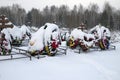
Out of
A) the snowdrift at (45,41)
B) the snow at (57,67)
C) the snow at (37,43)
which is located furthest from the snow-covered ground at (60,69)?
the snow at (37,43)

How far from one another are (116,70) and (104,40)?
21.3ft

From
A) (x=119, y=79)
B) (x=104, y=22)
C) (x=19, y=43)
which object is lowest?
(x=119, y=79)

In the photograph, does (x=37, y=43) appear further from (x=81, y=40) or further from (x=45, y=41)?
(x=81, y=40)

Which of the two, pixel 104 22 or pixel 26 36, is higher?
pixel 104 22

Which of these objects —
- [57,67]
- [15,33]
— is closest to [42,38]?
[57,67]

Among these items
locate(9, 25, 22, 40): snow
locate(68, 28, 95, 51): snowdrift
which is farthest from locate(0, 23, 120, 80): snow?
locate(9, 25, 22, 40): snow

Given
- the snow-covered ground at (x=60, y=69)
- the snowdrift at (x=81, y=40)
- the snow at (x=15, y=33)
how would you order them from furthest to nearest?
the snow at (x=15, y=33) → the snowdrift at (x=81, y=40) → the snow-covered ground at (x=60, y=69)

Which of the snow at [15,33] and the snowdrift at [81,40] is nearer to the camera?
the snowdrift at [81,40]

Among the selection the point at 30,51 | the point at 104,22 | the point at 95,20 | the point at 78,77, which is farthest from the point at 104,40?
the point at 95,20

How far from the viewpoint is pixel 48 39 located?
48.9 feet

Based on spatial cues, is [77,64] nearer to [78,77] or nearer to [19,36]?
[78,77]

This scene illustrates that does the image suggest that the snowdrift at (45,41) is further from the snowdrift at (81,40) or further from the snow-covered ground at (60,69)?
the snowdrift at (81,40)

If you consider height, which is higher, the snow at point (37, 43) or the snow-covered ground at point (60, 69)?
the snow at point (37, 43)

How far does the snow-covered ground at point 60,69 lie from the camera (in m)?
10.9
